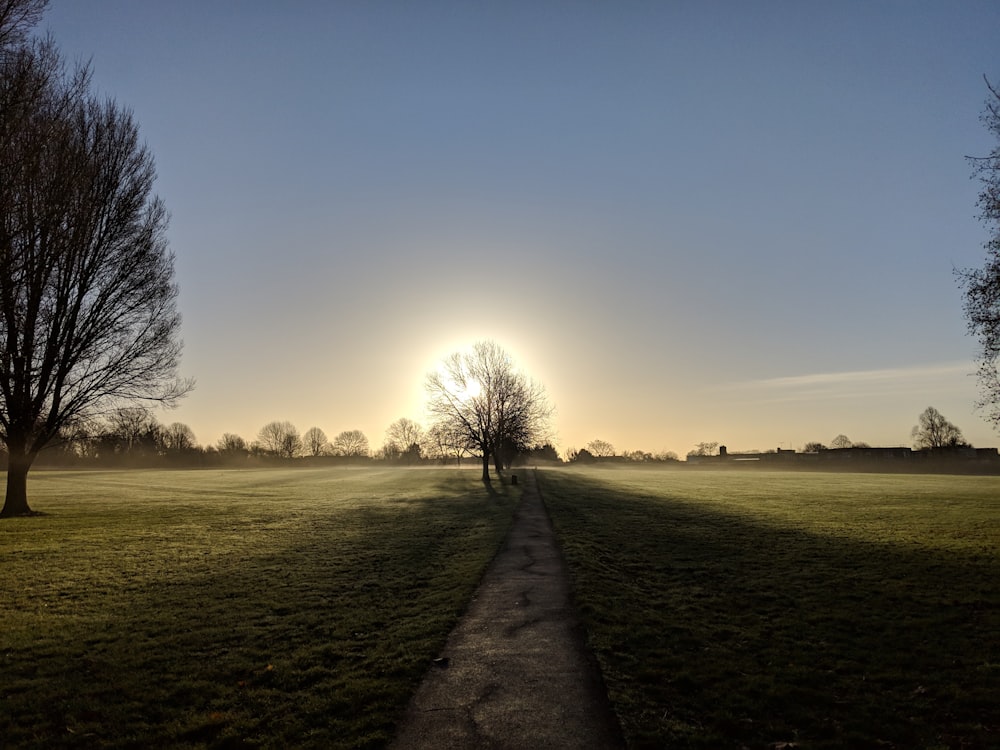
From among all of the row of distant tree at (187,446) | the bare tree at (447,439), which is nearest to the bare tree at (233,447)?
the row of distant tree at (187,446)

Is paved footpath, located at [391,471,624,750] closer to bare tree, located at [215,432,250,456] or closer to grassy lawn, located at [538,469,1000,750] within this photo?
grassy lawn, located at [538,469,1000,750]

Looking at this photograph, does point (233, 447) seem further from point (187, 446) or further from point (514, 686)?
point (514, 686)

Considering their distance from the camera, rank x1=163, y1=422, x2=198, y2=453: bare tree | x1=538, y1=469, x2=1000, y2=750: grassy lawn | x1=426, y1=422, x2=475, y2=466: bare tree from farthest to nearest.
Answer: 1. x1=163, y1=422, x2=198, y2=453: bare tree
2. x1=426, y1=422, x2=475, y2=466: bare tree
3. x1=538, y1=469, x2=1000, y2=750: grassy lawn

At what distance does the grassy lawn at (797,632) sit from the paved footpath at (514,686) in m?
0.40

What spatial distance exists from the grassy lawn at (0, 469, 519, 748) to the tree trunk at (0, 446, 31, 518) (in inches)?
114

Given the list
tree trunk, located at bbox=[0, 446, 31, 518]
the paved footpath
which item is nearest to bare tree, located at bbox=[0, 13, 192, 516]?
tree trunk, located at bbox=[0, 446, 31, 518]

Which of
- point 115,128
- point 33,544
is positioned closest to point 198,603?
point 33,544

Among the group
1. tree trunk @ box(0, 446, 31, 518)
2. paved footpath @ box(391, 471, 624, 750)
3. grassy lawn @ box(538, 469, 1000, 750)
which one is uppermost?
tree trunk @ box(0, 446, 31, 518)

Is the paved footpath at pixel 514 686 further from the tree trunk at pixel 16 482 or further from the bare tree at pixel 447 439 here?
the bare tree at pixel 447 439

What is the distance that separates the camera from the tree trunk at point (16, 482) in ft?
89.3

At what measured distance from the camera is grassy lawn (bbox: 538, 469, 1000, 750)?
696 centimetres

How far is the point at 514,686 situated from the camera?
7.70 meters

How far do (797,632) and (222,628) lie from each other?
10796 millimetres

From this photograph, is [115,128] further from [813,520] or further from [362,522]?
[813,520]
